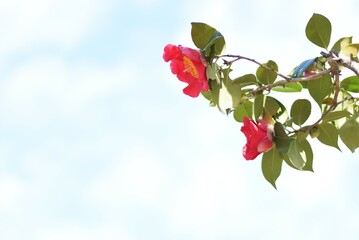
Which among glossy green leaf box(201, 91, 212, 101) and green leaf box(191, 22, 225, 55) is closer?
green leaf box(191, 22, 225, 55)

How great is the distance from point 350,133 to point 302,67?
0.58 feet

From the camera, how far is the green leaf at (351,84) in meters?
1.46

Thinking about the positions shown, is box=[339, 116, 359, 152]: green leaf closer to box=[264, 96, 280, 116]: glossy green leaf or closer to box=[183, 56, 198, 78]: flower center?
box=[264, 96, 280, 116]: glossy green leaf

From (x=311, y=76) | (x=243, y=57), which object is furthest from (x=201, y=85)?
(x=311, y=76)

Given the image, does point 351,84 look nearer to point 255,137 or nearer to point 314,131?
point 314,131

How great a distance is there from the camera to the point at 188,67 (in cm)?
134

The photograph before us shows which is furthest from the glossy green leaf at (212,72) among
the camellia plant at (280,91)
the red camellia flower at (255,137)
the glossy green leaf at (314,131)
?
the glossy green leaf at (314,131)

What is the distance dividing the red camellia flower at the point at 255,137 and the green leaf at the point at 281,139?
12 mm

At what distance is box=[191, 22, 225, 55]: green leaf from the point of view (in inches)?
51.9

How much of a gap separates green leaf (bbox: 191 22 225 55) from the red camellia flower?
158 millimetres

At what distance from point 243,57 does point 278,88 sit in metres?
0.21

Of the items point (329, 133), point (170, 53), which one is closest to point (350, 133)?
point (329, 133)

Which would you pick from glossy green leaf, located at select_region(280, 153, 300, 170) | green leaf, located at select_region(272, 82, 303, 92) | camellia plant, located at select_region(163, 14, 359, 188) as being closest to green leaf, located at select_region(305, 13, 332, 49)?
camellia plant, located at select_region(163, 14, 359, 188)

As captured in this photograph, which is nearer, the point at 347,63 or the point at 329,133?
the point at 347,63
